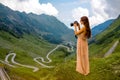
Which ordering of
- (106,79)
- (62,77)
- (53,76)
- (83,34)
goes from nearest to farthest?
(83,34) → (106,79) → (62,77) → (53,76)

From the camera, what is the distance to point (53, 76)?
52.0 m

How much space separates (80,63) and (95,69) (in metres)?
28.5

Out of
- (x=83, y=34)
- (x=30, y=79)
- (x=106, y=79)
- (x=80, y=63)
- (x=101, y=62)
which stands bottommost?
(x=80, y=63)

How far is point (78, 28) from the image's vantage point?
19969 mm

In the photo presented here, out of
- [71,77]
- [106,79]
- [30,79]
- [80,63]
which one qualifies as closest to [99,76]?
[106,79]

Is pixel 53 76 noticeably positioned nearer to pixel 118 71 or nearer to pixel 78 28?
pixel 118 71

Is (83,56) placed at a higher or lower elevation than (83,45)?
lower

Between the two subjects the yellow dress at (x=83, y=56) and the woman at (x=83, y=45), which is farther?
the yellow dress at (x=83, y=56)

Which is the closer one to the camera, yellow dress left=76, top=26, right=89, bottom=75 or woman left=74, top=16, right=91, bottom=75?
woman left=74, top=16, right=91, bottom=75

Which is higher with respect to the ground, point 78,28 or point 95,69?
point 95,69

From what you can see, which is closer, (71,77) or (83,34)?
(83,34)

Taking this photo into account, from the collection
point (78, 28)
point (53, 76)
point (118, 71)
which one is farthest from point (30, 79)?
point (78, 28)

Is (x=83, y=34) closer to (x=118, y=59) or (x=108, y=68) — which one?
(x=108, y=68)

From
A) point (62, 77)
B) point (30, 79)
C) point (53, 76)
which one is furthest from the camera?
point (30, 79)
